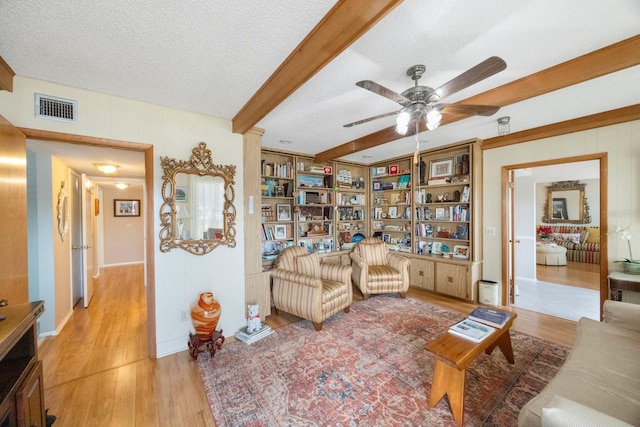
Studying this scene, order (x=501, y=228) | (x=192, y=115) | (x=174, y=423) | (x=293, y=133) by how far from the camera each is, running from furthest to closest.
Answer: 1. (x=501, y=228)
2. (x=293, y=133)
3. (x=192, y=115)
4. (x=174, y=423)

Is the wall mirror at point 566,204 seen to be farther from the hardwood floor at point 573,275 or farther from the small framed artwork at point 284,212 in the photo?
the small framed artwork at point 284,212

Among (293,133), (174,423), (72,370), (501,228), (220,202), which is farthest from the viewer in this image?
(501,228)

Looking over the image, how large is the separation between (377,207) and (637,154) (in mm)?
3380

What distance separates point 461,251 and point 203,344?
3768 millimetres

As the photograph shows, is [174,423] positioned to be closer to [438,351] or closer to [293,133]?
[438,351]

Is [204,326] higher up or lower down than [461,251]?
lower down

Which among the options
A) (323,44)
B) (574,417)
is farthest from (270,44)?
(574,417)

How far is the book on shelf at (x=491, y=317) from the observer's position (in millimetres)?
2051

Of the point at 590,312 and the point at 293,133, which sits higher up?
the point at 293,133

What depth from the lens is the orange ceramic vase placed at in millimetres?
2340

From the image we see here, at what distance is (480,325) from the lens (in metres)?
2.05

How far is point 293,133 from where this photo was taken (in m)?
3.25

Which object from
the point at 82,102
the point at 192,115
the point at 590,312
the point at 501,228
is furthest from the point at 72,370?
the point at 590,312

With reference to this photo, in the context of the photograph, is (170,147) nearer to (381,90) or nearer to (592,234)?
(381,90)
